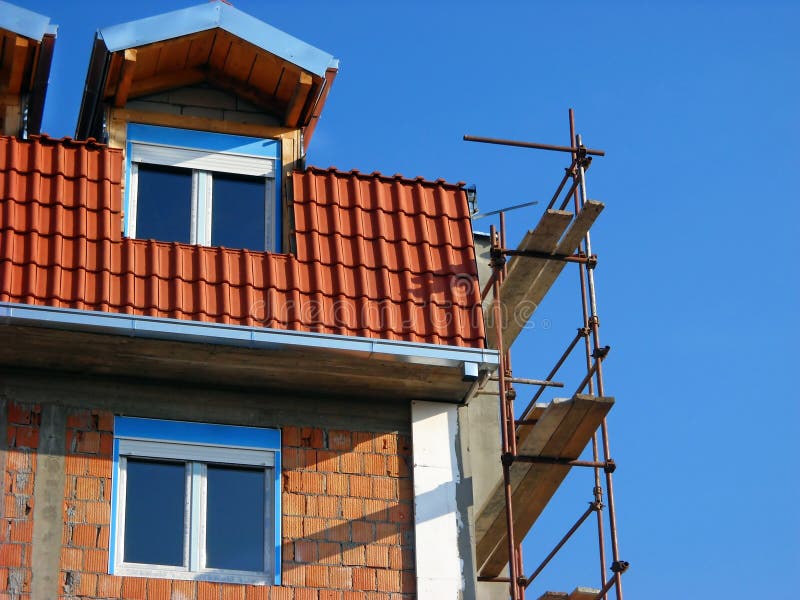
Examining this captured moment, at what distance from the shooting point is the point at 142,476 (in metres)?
13.1

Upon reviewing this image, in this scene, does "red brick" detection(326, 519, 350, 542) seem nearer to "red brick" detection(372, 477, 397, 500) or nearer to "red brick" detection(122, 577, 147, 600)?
"red brick" detection(372, 477, 397, 500)

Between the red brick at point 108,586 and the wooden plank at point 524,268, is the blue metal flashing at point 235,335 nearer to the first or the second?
the wooden plank at point 524,268

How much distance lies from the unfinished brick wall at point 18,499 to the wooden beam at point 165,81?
3.67 meters

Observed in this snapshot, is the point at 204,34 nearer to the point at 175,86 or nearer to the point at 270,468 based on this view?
the point at 175,86

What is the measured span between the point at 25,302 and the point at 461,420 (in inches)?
164

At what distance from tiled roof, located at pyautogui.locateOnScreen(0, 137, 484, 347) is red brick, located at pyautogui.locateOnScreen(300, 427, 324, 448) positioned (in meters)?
0.95

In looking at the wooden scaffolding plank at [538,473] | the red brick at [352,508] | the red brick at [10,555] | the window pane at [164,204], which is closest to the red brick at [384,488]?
the red brick at [352,508]

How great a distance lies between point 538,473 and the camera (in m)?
14.0

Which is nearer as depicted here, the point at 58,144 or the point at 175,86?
the point at 58,144

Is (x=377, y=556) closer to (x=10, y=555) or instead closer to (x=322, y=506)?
(x=322, y=506)

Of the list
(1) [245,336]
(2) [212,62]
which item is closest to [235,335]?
(1) [245,336]

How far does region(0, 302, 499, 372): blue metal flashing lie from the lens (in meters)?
12.7

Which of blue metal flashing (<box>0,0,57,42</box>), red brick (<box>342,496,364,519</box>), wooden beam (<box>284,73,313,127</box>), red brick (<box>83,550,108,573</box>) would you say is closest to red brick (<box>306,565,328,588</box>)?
red brick (<box>342,496,364,519</box>)

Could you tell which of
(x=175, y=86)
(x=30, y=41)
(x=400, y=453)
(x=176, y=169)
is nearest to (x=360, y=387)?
(x=400, y=453)
